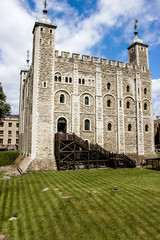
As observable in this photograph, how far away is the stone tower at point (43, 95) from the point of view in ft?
71.7

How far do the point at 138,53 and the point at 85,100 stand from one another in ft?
43.5

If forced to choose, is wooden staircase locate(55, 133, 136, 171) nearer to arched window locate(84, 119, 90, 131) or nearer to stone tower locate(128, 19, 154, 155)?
arched window locate(84, 119, 90, 131)

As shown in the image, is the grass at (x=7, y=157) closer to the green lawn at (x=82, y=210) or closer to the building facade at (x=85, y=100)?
the building facade at (x=85, y=100)

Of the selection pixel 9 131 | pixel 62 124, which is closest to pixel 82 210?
pixel 62 124

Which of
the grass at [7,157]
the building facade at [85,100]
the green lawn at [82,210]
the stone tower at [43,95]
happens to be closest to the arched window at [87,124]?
the building facade at [85,100]

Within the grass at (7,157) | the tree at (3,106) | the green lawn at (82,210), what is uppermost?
the tree at (3,106)

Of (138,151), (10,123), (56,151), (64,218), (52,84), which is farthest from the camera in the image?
(10,123)

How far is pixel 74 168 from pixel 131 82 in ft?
56.4

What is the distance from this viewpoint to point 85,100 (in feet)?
85.9

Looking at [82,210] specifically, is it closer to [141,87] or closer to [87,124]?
[87,124]

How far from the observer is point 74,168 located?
21203 millimetres

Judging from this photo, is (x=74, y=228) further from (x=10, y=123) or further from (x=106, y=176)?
(x=10, y=123)

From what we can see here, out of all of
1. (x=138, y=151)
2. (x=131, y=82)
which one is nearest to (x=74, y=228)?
(x=138, y=151)

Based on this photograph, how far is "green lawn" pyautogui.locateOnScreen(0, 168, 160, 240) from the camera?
8414 millimetres
